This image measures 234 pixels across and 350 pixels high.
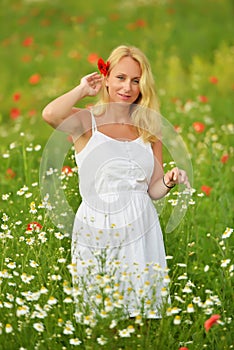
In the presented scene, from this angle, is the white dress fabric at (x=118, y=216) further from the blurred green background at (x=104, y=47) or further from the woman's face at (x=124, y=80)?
the blurred green background at (x=104, y=47)

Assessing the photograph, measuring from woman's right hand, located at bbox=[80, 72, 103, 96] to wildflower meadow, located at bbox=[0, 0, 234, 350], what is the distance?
0.63 m

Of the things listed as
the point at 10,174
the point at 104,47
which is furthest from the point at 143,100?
the point at 104,47

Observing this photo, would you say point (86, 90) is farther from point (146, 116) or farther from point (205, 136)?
point (205, 136)

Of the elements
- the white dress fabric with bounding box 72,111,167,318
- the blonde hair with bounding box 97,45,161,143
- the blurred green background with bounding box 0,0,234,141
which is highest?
the blurred green background with bounding box 0,0,234,141

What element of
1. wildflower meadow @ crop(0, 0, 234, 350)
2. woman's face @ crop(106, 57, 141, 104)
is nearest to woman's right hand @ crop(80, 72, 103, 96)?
woman's face @ crop(106, 57, 141, 104)

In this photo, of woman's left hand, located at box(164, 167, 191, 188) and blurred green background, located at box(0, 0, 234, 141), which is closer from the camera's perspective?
woman's left hand, located at box(164, 167, 191, 188)

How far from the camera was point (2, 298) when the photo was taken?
10.4 ft

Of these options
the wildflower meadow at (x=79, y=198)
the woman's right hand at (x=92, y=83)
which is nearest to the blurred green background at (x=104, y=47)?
the wildflower meadow at (x=79, y=198)

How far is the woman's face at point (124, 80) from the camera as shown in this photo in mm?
3307

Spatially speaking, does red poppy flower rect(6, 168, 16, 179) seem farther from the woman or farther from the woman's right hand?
the woman's right hand

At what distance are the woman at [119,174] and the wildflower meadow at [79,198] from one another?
8 cm

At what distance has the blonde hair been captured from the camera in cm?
333

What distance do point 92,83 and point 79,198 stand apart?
94 centimetres

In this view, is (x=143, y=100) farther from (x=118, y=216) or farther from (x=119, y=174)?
(x=118, y=216)
